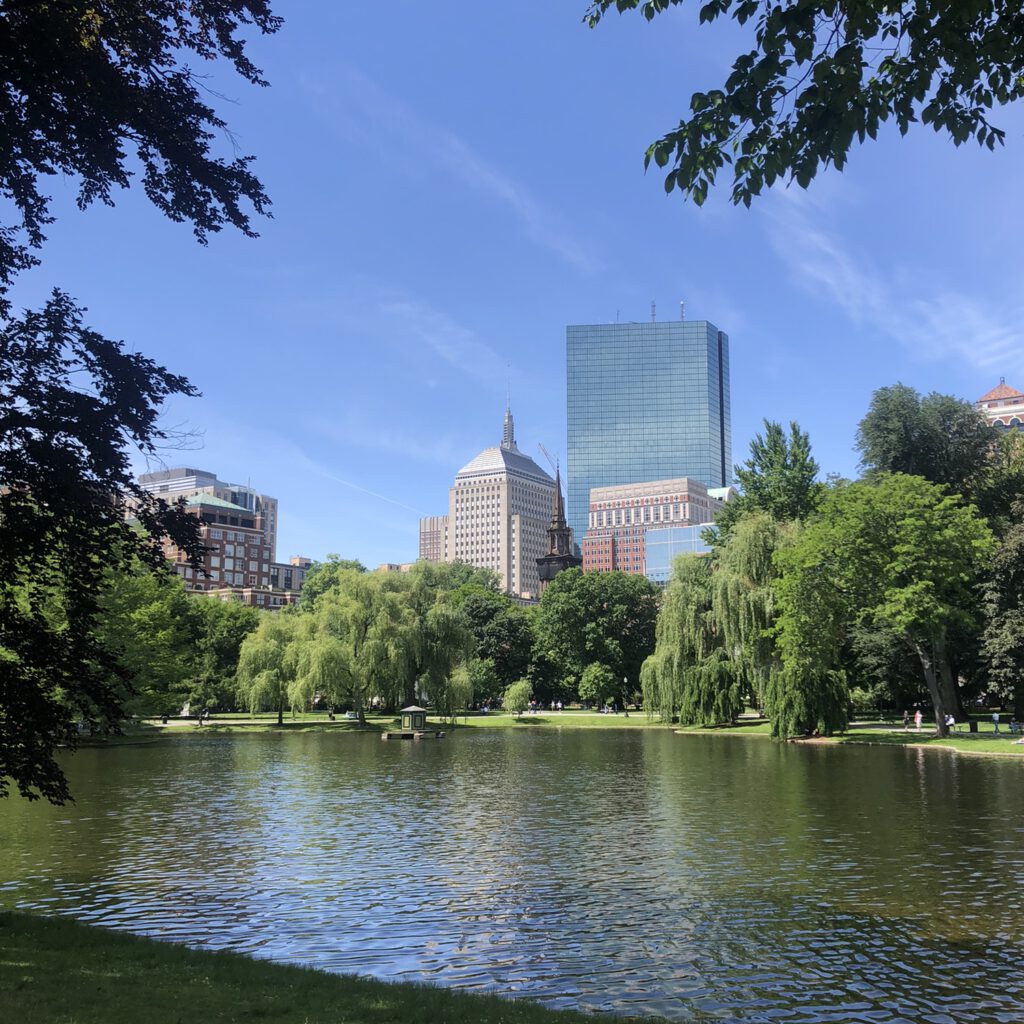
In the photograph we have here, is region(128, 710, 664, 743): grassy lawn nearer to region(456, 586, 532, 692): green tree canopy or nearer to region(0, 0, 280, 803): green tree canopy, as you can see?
region(456, 586, 532, 692): green tree canopy

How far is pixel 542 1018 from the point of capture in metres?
7.87

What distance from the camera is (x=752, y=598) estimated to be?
53094 mm

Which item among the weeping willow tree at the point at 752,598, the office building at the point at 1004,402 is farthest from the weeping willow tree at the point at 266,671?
the office building at the point at 1004,402

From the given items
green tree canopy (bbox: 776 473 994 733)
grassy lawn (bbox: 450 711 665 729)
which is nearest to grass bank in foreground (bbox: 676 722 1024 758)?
green tree canopy (bbox: 776 473 994 733)

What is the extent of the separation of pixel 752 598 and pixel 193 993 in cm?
4780

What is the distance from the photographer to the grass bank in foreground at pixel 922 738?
38.8 m

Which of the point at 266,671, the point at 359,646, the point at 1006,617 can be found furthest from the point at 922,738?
the point at 266,671

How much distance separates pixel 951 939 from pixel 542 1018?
6.47m

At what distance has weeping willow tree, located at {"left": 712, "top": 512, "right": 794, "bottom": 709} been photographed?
174 ft

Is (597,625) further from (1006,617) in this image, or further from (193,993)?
(193,993)

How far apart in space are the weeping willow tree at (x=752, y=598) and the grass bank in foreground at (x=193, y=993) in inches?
1743

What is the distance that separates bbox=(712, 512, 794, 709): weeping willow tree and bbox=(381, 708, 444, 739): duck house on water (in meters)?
18.8

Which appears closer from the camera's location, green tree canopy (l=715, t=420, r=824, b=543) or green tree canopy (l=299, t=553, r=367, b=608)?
green tree canopy (l=715, t=420, r=824, b=543)

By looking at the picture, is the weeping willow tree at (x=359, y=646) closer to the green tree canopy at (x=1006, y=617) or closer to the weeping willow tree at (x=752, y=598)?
the weeping willow tree at (x=752, y=598)
